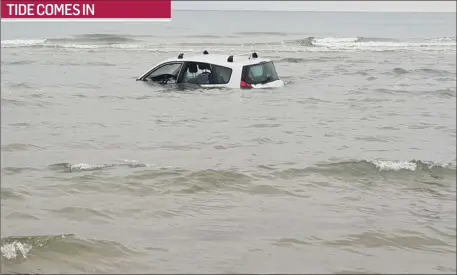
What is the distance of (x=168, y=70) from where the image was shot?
14422 mm

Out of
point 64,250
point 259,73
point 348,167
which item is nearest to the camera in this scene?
point 64,250

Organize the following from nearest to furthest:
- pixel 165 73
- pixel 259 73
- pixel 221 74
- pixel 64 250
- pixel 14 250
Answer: pixel 14 250 < pixel 64 250 < pixel 221 74 < pixel 259 73 < pixel 165 73

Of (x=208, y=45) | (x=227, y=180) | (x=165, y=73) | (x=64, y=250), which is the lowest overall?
(x=64, y=250)

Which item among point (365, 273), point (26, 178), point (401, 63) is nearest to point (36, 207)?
point (26, 178)

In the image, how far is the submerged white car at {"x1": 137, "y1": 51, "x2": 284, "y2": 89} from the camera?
525 inches

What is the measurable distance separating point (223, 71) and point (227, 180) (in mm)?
6494

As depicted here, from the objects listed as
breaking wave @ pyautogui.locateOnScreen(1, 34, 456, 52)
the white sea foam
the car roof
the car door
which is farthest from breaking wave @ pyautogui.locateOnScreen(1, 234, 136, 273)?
breaking wave @ pyautogui.locateOnScreen(1, 34, 456, 52)

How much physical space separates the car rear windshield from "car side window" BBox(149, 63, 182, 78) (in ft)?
5.41

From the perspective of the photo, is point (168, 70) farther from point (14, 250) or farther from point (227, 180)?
point (14, 250)

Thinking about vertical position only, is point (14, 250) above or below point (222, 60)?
below

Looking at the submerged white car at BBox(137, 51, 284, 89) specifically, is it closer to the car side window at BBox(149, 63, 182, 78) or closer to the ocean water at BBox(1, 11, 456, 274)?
the car side window at BBox(149, 63, 182, 78)

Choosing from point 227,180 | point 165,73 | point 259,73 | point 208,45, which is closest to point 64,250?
point 227,180

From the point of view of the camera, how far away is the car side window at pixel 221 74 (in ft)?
43.9

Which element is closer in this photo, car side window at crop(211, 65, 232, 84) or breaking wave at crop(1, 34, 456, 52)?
car side window at crop(211, 65, 232, 84)
